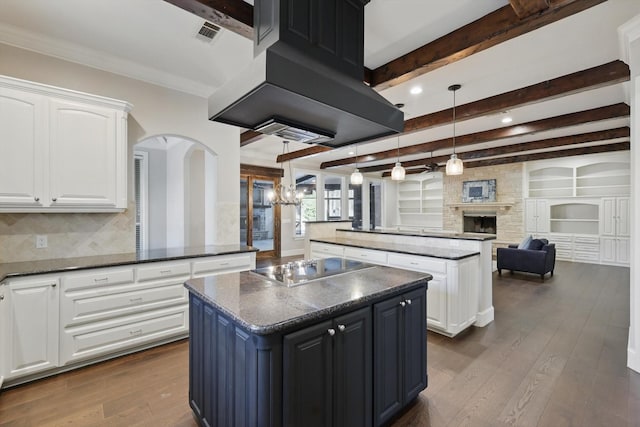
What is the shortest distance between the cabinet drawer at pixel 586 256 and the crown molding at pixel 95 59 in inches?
370

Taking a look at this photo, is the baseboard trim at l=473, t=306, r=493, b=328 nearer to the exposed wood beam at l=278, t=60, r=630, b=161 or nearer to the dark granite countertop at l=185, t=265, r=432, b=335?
the dark granite countertop at l=185, t=265, r=432, b=335

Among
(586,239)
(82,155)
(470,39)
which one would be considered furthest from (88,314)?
(586,239)

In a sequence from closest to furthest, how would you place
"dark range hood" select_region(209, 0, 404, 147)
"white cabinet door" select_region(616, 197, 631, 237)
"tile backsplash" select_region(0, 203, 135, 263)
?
"dark range hood" select_region(209, 0, 404, 147)
"tile backsplash" select_region(0, 203, 135, 263)
"white cabinet door" select_region(616, 197, 631, 237)

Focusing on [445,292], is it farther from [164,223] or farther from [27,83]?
[164,223]

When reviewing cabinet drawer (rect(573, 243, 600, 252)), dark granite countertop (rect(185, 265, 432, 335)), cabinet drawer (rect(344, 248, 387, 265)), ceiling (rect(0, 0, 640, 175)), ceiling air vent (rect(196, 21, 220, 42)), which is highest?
ceiling air vent (rect(196, 21, 220, 42))

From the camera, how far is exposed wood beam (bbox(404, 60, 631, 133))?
3033 millimetres

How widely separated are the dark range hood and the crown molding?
1.98 m

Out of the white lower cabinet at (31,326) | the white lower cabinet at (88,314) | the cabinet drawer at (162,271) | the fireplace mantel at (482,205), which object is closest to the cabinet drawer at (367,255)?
the white lower cabinet at (88,314)

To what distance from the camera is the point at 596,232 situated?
25.5ft

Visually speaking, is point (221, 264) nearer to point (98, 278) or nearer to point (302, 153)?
point (98, 278)

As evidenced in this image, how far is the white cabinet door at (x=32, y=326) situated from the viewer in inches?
87.7

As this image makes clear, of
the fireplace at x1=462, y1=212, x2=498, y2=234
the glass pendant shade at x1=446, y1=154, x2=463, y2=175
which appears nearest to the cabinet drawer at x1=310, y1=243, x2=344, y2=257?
the glass pendant shade at x1=446, y1=154, x2=463, y2=175

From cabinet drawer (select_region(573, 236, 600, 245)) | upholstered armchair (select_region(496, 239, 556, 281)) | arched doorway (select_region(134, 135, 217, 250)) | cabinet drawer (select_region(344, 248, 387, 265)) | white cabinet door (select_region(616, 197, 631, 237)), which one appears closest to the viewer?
cabinet drawer (select_region(344, 248, 387, 265))

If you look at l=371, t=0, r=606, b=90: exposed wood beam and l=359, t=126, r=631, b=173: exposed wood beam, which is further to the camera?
l=359, t=126, r=631, b=173: exposed wood beam
